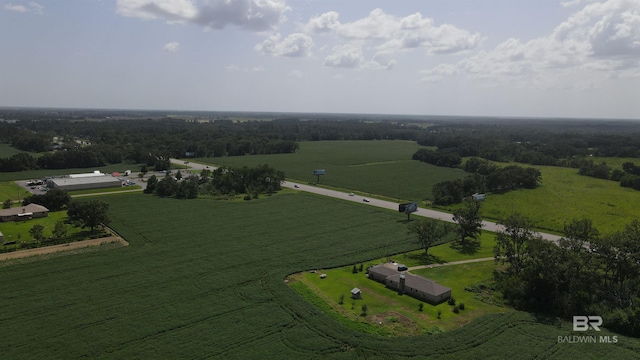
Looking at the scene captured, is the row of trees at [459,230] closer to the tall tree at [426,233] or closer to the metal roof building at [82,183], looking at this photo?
the tall tree at [426,233]

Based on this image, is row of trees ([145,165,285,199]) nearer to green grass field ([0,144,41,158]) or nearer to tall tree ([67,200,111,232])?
tall tree ([67,200,111,232])

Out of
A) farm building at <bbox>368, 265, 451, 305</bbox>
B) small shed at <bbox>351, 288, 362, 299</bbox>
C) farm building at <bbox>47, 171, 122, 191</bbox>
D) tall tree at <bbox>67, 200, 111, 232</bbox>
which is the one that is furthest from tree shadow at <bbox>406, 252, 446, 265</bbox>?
farm building at <bbox>47, 171, 122, 191</bbox>

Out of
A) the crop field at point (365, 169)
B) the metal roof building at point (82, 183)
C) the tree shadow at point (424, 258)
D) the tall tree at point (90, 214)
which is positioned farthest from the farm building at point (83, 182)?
the tree shadow at point (424, 258)

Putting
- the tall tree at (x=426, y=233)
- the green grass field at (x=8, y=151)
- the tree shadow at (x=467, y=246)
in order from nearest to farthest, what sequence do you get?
the tall tree at (x=426, y=233)
the tree shadow at (x=467, y=246)
the green grass field at (x=8, y=151)

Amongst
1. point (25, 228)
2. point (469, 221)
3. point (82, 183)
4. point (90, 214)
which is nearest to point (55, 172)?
point (82, 183)

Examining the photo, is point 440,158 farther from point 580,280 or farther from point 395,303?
point 395,303
